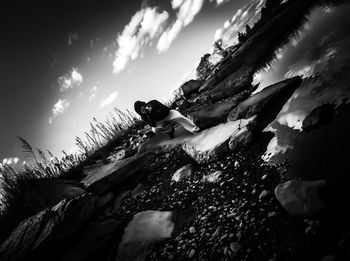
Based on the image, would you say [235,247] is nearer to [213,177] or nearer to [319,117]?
[213,177]

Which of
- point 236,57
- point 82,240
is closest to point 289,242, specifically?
point 82,240

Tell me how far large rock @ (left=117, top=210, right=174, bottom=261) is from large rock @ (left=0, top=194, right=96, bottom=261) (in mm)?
789

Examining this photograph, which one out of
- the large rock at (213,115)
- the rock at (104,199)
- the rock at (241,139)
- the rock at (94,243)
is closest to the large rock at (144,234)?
the rock at (94,243)

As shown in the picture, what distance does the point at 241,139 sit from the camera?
10.3 feet

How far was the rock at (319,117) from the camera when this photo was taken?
8.41 ft

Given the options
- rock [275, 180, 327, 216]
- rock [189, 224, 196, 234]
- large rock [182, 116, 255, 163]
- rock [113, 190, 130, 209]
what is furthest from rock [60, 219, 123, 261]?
rock [275, 180, 327, 216]

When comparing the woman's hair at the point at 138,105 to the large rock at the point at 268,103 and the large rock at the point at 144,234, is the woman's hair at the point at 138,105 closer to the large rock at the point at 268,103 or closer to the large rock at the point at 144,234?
the large rock at the point at 268,103

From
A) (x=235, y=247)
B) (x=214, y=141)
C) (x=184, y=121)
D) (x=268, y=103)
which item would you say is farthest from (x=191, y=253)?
(x=184, y=121)

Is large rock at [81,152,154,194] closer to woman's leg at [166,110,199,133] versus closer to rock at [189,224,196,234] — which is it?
woman's leg at [166,110,199,133]

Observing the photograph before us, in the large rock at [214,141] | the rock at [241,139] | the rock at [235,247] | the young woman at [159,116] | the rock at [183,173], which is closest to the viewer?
the rock at [235,247]

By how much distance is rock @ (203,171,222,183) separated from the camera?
2887 millimetres

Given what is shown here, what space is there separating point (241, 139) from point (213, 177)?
2.12 ft

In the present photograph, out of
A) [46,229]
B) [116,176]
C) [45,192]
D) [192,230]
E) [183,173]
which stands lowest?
[192,230]

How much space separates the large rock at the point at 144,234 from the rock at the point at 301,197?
1.20 meters
